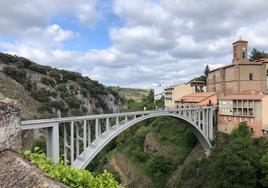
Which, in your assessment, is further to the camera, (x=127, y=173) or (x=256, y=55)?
(x=256, y=55)

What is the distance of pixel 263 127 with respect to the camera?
109ft

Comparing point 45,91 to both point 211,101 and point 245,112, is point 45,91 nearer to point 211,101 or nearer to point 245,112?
point 211,101

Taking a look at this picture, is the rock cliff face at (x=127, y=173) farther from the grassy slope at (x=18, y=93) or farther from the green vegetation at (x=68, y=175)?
the green vegetation at (x=68, y=175)

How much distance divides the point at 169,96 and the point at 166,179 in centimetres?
2582

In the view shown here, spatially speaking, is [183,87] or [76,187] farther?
[183,87]

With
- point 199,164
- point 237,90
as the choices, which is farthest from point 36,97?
point 237,90

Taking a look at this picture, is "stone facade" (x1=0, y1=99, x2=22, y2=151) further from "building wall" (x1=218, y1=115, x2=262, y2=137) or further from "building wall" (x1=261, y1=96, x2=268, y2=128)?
"building wall" (x1=218, y1=115, x2=262, y2=137)

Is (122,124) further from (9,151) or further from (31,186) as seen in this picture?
(31,186)

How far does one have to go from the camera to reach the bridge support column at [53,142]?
59.0 ft

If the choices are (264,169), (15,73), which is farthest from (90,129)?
→ (15,73)

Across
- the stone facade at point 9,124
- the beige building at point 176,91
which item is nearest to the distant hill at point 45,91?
the beige building at point 176,91

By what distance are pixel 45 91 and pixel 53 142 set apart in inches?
1357

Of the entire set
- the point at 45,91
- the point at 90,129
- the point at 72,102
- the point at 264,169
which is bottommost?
the point at 264,169

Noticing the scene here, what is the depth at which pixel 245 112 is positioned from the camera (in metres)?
36.0
